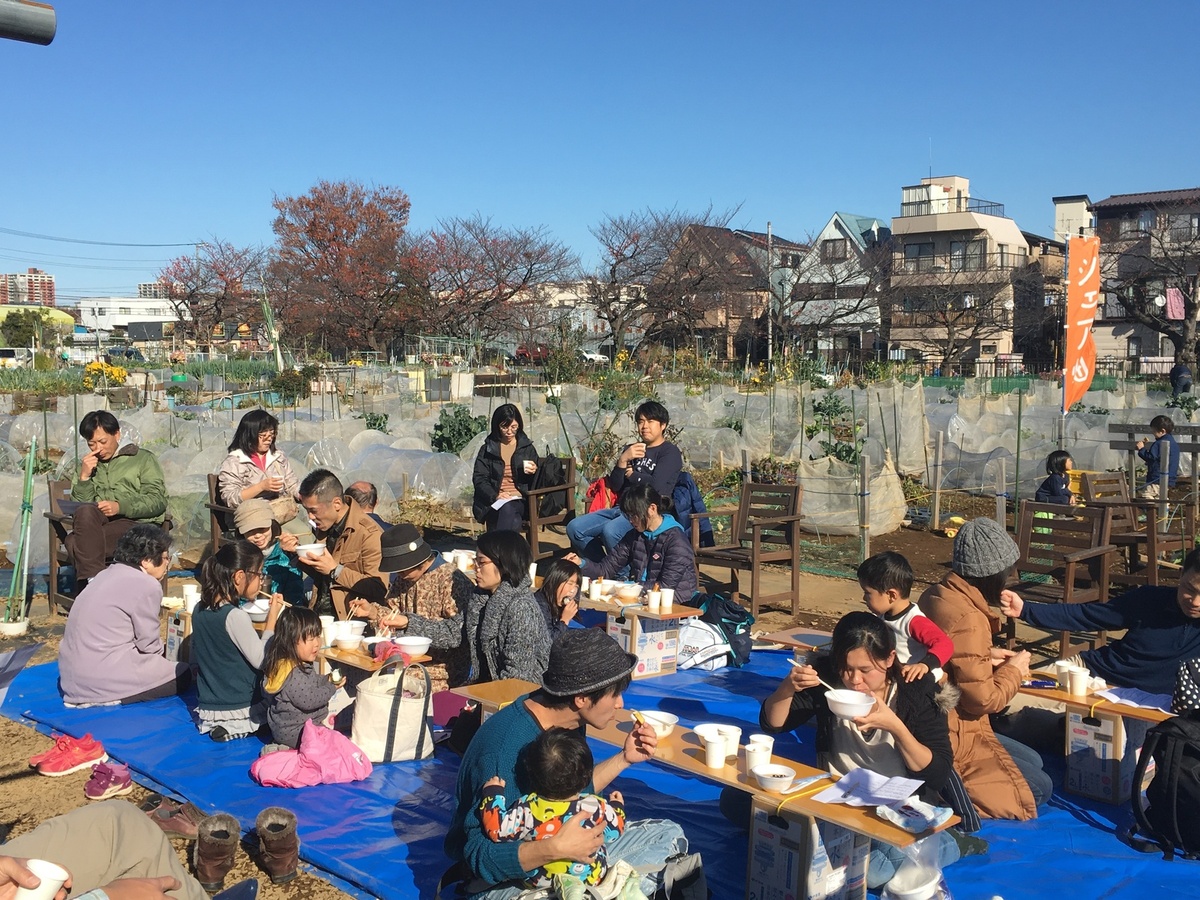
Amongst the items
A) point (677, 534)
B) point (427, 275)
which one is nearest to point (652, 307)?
point (427, 275)

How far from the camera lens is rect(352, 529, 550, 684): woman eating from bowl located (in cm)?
402

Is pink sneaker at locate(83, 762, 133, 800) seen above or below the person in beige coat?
below

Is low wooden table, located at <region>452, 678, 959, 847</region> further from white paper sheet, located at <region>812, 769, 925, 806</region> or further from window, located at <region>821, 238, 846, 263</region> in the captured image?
window, located at <region>821, 238, 846, 263</region>

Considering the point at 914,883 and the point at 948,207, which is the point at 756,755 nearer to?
the point at 914,883

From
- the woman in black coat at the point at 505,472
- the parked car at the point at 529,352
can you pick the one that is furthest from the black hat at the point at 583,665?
the parked car at the point at 529,352

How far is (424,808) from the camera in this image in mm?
3902

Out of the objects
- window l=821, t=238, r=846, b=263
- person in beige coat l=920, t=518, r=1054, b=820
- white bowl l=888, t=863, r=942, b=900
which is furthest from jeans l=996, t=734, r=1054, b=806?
window l=821, t=238, r=846, b=263

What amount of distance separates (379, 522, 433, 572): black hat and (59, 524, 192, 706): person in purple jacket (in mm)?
1125

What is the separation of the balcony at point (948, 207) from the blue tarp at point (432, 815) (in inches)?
1371

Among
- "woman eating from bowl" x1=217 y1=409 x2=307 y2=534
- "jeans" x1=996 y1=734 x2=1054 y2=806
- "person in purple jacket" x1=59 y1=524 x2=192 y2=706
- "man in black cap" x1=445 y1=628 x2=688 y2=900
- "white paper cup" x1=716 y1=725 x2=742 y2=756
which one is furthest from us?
"woman eating from bowl" x1=217 y1=409 x2=307 y2=534

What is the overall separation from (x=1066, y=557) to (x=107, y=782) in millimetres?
4971

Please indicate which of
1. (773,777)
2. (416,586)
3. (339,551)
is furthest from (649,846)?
(339,551)

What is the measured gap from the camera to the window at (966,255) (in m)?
34.0

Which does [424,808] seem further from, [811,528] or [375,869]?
[811,528]
